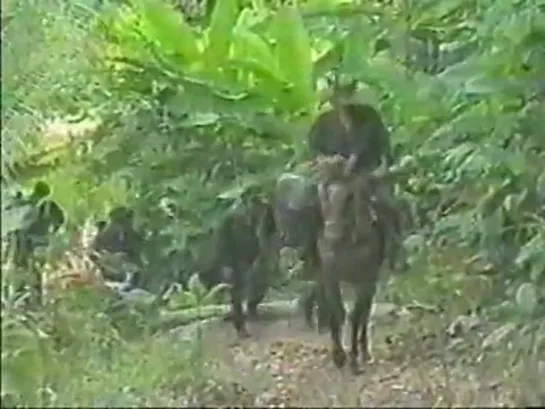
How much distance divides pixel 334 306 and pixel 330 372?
3.0 inches

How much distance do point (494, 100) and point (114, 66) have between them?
0.40 metres

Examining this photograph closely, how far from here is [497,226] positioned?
1199 millimetres

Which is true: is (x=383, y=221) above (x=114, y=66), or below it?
below

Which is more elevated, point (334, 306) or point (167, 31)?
point (167, 31)

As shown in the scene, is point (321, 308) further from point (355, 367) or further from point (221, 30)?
point (221, 30)

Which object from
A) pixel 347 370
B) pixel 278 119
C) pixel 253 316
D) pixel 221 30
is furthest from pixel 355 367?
pixel 221 30

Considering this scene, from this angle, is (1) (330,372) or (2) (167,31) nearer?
(1) (330,372)

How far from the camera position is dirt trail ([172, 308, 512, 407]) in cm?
104

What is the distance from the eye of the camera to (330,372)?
1080 mm

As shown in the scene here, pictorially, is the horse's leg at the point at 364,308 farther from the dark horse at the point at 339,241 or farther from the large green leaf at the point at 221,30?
the large green leaf at the point at 221,30

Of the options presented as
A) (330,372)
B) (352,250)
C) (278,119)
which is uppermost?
(278,119)

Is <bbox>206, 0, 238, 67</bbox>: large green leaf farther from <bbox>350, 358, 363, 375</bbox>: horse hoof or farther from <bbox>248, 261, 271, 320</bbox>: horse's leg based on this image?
<bbox>350, 358, 363, 375</bbox>: horse hoof

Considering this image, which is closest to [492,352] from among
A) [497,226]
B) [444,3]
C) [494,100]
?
[497,226]

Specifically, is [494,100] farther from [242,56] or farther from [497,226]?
[242,56]
